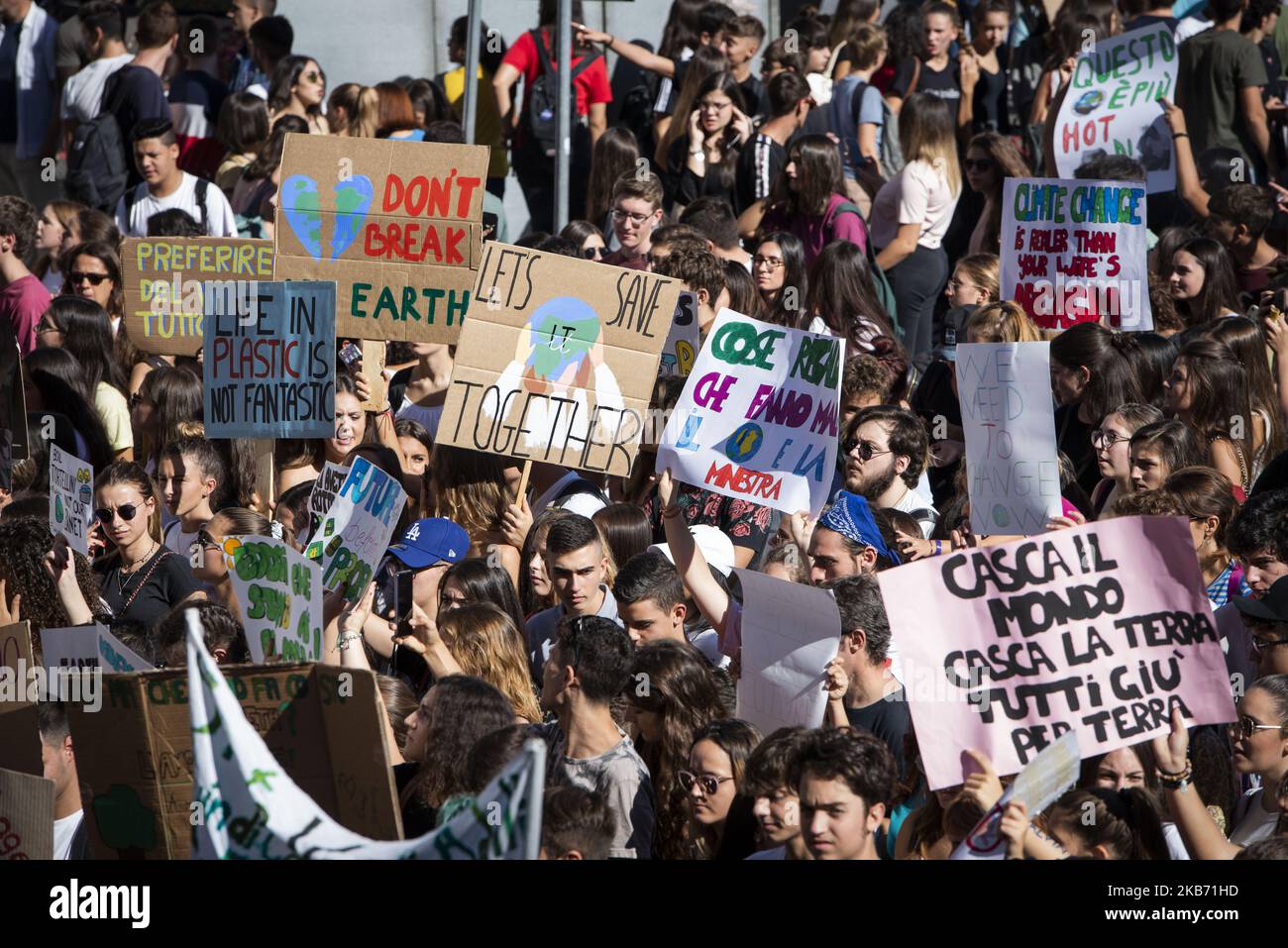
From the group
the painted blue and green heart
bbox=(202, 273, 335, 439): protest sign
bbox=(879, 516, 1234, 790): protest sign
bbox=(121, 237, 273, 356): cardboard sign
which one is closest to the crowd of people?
bbox=(879, 516, 1234, 790): protest sign

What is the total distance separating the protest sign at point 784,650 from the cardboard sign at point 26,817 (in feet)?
6.60

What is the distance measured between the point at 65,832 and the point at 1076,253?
18.3 feet

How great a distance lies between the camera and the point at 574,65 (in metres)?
12.8

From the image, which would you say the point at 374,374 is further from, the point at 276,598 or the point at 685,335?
the point at 276,598

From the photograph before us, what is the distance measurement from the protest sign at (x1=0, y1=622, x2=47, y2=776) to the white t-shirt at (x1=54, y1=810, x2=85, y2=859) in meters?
0.18

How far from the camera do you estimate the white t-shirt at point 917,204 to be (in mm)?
10703

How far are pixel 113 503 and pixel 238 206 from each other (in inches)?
206

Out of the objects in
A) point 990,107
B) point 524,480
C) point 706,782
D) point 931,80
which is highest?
point 931,80

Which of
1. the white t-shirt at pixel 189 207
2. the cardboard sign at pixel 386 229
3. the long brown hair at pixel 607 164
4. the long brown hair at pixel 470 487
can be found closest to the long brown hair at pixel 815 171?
Result: the long brown hair at pixel 607 164

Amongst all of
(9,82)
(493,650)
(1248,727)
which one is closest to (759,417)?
(493,650)

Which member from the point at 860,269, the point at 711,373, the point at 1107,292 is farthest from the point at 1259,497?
the point at 860,269

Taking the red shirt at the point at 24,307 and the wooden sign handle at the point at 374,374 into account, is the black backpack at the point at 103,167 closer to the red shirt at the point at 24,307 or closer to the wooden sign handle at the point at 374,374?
the red shirt at the point at 24,307

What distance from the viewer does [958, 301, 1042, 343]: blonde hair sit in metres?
8.30

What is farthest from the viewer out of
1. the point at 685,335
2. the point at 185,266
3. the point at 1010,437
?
the point at 185,266
